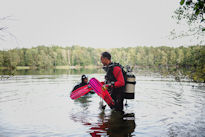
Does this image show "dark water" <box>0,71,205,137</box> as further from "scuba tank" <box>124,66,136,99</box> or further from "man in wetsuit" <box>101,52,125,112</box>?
"scuba tank" <box>124,66,136,99</box>

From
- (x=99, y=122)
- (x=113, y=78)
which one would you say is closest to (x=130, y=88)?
(x=113, y=78)

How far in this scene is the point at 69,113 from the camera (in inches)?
392

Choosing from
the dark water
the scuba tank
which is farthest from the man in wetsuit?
the dark water

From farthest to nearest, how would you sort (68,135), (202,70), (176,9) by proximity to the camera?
1. (176,9)
2. (68,135)
3. (202,70)

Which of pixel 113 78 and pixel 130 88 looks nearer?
pixel 113 78

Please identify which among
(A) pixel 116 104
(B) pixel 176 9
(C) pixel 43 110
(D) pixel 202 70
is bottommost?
(C) pixel 43 110

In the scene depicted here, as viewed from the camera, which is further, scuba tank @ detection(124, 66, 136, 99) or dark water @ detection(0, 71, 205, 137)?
scuba tank @ detection(124, 66, 136, 99)

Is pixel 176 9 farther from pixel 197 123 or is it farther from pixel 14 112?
pixel 14 112

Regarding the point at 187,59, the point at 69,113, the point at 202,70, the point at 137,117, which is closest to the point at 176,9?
the point at 187,59

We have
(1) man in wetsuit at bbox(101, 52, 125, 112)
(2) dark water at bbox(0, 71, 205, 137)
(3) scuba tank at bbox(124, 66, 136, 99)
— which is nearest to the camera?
(2) dark water at bbox(0, 71, 205, 137)

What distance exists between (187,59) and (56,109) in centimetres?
670

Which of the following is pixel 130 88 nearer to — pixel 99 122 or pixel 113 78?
pixel 113 78

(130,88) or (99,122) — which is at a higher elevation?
(130,88)

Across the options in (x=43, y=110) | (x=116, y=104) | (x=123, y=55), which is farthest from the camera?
(x=123, y=55)
